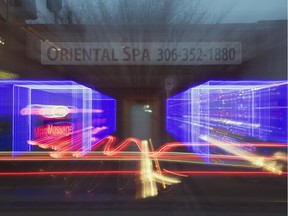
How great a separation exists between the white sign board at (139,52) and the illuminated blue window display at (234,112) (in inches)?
50.9

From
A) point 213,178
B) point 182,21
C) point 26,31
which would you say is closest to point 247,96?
point 213,178

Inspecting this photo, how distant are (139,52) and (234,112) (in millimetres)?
3006

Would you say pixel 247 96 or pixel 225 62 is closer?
pixel 225 62

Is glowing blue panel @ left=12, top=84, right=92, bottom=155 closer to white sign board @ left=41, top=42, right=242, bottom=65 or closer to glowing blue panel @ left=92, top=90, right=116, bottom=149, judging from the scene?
glowing blue panel @ left=92, top=90, right=116, bottom=149

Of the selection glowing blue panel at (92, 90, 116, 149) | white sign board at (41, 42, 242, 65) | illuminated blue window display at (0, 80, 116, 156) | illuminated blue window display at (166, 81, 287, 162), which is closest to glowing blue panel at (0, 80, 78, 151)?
illuminated blue window display at (0, 80, 116, 156)

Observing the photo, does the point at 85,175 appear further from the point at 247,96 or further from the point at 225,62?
the point at 225,62

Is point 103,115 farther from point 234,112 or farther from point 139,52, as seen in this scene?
point 139,52

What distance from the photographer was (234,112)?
6.55 m

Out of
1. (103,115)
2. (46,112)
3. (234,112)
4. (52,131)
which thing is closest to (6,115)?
(46,112)

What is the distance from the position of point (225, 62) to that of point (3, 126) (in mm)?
3685

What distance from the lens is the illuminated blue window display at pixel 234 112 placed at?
5562 mm

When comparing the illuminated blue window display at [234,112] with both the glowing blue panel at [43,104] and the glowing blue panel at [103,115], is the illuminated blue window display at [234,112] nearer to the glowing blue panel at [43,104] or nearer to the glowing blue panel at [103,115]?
the glowing blue panel at [103,115]

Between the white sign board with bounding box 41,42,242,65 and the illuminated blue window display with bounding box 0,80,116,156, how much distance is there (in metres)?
1.76

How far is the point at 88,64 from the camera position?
4230mm
